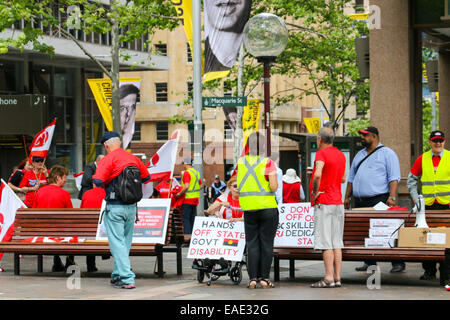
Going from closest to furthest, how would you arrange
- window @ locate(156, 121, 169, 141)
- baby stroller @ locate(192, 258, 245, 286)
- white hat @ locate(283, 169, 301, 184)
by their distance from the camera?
baby stroller @ locate(192, 258, 245, 286)
white hat @ locate(283, 169, 301, 184)
window @ locate(156, 121, 169, 141)

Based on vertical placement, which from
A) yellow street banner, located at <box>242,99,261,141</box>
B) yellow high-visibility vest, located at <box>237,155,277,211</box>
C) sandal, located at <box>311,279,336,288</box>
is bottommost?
sandal, located at <box>311,279,336,288</box>

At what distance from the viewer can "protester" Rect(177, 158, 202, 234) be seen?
19219 mm

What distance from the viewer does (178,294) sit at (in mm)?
10289

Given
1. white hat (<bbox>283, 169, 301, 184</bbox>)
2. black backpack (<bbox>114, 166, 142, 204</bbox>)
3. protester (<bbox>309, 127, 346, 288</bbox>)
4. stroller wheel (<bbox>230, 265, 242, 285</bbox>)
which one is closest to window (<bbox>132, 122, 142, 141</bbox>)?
white hat (<bbox>283, 169, 301, 184</bbox>)

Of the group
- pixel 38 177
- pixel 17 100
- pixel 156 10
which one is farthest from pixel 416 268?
pixel 17 100

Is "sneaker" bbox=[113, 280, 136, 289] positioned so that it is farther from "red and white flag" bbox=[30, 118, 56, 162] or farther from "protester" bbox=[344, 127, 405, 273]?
"red and white flag" bbox=[30, 118, 56, 162]

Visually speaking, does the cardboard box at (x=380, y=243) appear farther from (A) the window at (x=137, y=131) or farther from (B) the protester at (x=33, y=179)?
(A) the window at (x=137, y=131)

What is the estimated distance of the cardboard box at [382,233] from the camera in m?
11.4

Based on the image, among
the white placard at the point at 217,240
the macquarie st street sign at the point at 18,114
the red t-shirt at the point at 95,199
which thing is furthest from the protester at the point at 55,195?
the macquarie st street sign at the point at 18,114

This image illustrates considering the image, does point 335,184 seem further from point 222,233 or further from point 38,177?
point 38,177

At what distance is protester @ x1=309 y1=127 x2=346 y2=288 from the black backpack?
2146mm

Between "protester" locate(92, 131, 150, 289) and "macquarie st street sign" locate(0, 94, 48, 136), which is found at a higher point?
"macquarie st street sign" locate(0, 94, 48, 136)

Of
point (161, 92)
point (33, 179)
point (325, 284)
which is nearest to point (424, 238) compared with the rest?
point (325, 284)

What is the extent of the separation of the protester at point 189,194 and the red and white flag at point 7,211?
240 inches
